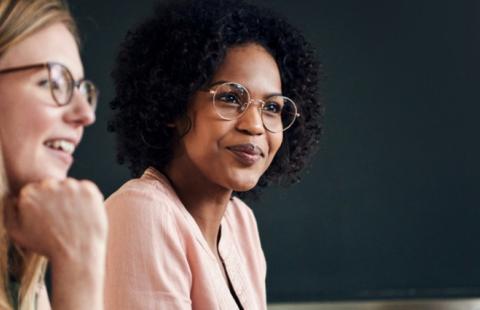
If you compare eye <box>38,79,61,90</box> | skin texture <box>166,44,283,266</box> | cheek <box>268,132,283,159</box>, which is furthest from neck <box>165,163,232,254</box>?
eye <box>38,79,61,90</box>

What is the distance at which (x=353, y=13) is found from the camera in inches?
132

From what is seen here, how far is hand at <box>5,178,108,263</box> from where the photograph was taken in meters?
1.22

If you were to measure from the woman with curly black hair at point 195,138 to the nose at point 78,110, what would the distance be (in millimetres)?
474

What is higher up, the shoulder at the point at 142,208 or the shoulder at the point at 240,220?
the shoulder at the point at 142,208

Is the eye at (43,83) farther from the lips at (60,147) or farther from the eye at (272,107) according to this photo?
the eye at (272,107)

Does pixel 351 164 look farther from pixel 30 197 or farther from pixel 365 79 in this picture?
pixel 30 197

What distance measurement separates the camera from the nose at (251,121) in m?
1.79

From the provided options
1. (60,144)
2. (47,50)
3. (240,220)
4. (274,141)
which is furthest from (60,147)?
(240,220)

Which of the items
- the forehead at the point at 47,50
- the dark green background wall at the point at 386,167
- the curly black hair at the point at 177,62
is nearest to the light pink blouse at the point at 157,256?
the curly black hair at the point at 177,62

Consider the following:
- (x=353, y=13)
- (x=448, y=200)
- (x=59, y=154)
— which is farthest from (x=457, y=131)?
(x=59, y=154)

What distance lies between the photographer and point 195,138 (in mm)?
1812

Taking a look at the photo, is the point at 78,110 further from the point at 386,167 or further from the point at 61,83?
the point at 386,167

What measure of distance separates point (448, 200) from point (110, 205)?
191 cm

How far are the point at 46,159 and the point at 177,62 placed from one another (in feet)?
2.22
